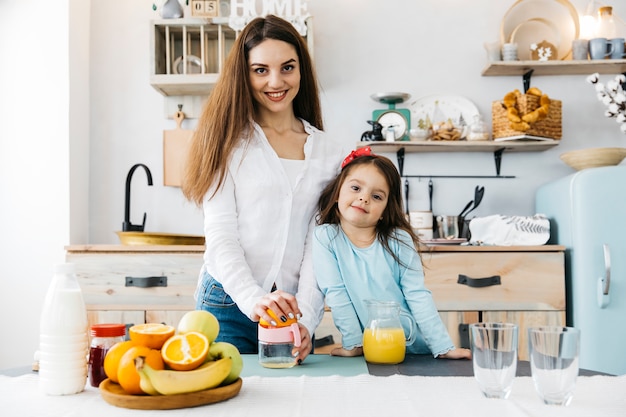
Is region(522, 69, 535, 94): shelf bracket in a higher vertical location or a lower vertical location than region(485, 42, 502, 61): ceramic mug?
lower

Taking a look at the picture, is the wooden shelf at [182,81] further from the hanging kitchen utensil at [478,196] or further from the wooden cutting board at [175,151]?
the hanging kitchen utensil at [478,196]

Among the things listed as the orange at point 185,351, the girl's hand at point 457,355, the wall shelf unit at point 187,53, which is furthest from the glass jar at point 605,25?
the orange at point 185,351

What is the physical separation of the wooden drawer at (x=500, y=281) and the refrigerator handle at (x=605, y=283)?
0.15 metres

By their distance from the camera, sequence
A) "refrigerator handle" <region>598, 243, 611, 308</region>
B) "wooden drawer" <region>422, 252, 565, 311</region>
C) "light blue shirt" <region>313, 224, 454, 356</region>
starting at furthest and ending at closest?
"wooden drawer" <region>422, 252, 565, 311</region> → "refrigerator handle" <region>598, 243, 611, 308</region> → "light blue shirt" <region>313, 224, 454, 356</region>

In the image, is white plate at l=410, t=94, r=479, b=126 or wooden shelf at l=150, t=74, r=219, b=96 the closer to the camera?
wooden shelf at l=150, t=74, r=219, b=96

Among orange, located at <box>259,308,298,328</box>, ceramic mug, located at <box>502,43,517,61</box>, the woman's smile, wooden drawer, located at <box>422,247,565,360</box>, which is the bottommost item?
wooden drawer, located at <box>422,247,565,360</box>

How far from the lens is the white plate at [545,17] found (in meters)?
3.22

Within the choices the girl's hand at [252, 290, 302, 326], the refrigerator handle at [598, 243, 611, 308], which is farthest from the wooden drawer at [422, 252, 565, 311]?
the girl's hand at [252, 290, 302, 326]

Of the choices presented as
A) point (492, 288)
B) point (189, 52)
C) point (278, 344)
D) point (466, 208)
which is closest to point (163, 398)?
point (278, 344)

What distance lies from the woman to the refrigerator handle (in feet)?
4.81

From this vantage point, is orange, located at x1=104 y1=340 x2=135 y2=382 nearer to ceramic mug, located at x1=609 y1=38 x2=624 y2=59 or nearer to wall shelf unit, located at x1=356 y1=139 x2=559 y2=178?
wall shelf unit, located at x1=356 y1=139 x2=559 y2=178

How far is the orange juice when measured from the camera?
1.29m

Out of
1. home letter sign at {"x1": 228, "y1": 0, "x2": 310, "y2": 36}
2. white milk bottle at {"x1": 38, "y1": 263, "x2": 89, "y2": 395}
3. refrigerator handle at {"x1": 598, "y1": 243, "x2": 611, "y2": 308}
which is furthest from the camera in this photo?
home letter sign at {"x1": 228, "y1": 0, "x2": 310, "y2": 36}

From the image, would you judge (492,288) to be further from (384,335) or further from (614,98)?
(384,335)
